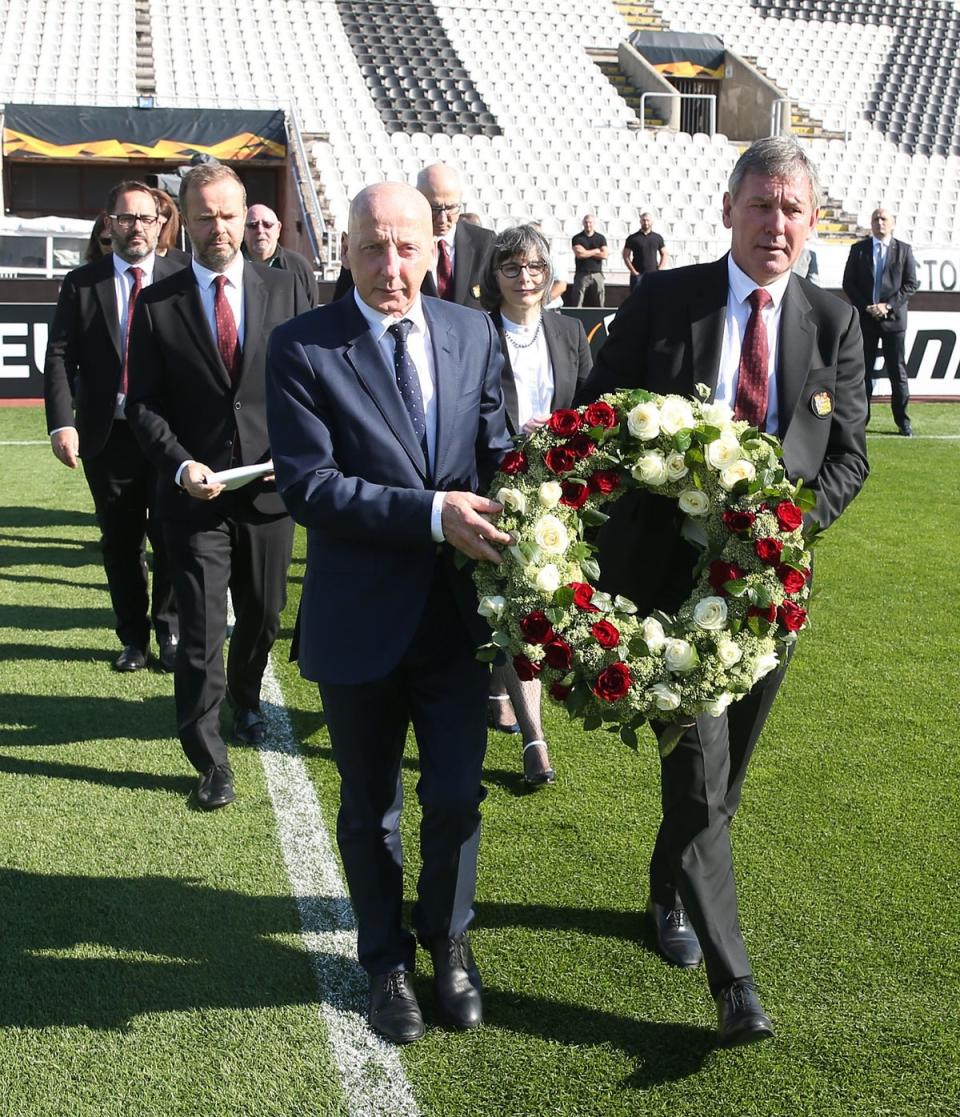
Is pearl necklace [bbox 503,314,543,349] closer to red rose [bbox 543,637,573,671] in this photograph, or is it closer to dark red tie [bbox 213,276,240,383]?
dark red tie [bbox 213,276,240,383]

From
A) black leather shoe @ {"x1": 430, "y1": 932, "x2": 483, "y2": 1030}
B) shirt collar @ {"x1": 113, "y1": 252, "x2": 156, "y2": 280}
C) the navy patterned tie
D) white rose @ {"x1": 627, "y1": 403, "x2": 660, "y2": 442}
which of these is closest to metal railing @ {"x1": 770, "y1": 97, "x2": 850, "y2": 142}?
shirt collar @ {"x1": 113, "y1": 252, "x2": 156, "y2": 280}

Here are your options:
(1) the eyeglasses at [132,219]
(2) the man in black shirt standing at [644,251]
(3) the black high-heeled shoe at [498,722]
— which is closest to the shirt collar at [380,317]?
(3) the black high-heeled shoe at [498,722]

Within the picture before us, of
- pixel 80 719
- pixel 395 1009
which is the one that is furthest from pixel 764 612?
pixel 80 719

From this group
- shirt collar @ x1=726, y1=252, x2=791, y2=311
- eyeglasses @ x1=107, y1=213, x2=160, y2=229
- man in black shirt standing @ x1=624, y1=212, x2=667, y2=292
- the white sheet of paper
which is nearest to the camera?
shirt collar @ x1=726, y1=252, x2=791, y2=311

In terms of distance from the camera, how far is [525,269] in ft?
16.1

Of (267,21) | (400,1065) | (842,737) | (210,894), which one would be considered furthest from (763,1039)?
(267,21)

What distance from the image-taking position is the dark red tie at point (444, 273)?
5.82m

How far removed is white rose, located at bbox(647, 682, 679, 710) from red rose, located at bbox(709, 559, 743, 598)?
27 centimetres

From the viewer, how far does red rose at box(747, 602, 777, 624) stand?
2.94m

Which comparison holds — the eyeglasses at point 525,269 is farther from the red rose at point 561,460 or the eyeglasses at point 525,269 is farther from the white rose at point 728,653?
the white rose at point 728,653

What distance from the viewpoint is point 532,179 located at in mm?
25375

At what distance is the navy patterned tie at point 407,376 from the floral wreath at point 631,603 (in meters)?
0.26

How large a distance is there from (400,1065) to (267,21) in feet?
99.0

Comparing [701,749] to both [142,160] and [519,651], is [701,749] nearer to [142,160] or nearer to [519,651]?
[519,651]
